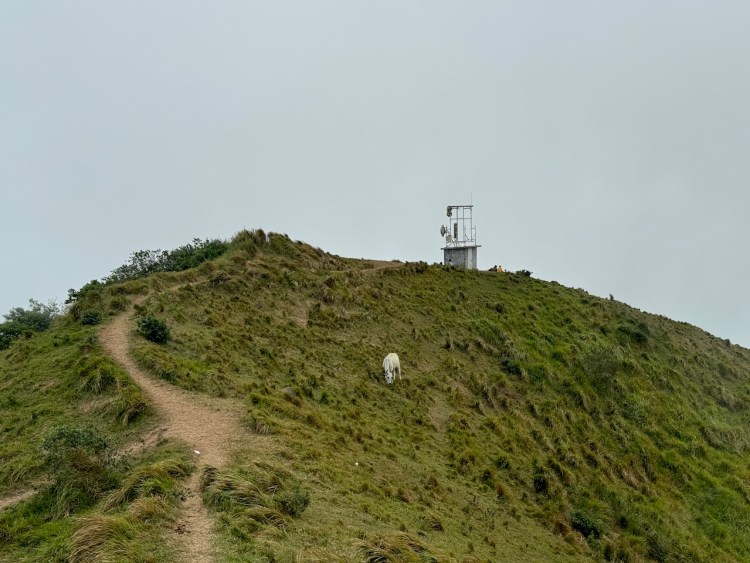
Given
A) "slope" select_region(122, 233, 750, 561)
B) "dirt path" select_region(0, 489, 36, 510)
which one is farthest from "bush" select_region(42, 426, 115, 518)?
"slope" select_region(122, 233, 750, 561)

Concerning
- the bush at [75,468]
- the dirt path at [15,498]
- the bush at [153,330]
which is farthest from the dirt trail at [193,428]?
the dirt path at [15,498]

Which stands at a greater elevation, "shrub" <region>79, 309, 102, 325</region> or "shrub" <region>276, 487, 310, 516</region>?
"shrub" <region>79, 309, 102, 325</region>

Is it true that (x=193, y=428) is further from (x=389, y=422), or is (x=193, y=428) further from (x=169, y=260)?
(x=169, y=260)

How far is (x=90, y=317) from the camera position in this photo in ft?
79.0

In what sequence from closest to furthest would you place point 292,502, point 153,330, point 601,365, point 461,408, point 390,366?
point 292,502
point 153,330
point 390,366
point 461,408
point 601,365

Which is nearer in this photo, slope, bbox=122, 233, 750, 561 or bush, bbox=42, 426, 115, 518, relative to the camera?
bush, bbox=42, 426, 115, 518

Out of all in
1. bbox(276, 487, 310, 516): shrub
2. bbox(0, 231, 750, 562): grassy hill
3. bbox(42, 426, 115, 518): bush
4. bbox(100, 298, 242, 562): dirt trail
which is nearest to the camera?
bbox(100, 298, 242, 562): dirt trail

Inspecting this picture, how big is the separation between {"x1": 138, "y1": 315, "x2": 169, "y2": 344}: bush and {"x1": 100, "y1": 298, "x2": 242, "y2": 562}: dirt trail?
763 mm

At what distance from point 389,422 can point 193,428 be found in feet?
30.6

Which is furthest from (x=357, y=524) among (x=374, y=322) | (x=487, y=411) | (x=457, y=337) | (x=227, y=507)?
(x=457, y=337)

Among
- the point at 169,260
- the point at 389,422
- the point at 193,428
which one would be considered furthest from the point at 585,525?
the point at 169,260

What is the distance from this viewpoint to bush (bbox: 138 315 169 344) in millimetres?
21906

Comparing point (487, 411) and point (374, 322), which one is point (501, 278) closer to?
point (374, 322)

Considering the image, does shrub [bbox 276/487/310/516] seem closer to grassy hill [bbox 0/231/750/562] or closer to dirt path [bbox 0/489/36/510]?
grassy hill [bbox 0/231/750/562]
